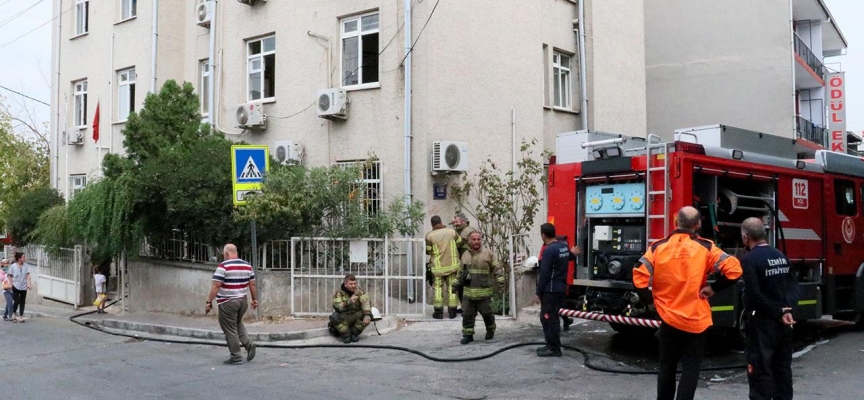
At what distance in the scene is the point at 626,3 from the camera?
20.0 m

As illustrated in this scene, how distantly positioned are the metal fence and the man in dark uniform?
12.3 ft

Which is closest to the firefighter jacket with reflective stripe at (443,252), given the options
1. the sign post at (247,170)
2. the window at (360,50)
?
the sign post at (247,170)

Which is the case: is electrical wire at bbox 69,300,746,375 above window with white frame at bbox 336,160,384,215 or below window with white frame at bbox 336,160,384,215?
below

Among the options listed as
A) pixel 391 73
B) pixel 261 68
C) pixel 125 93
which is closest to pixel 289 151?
pixel 261 68

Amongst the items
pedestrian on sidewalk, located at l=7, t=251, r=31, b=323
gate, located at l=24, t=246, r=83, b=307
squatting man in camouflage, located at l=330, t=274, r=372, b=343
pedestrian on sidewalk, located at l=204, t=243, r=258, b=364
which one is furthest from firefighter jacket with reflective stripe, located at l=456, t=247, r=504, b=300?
gate, located at l=24, t=246, r=83, b=307

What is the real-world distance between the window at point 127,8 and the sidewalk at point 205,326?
9514mm

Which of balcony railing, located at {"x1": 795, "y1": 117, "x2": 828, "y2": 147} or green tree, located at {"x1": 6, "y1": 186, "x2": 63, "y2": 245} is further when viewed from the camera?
balcony railing, located at {"x1": 795, "y1": 117, "x2": 828, "y2": 147}

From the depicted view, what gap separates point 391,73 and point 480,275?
230 inches

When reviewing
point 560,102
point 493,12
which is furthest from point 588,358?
point 560,102

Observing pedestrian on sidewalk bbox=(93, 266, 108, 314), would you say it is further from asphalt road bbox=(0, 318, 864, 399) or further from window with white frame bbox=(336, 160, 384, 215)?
window with white frame bbox=(336, 160, 384, 215)

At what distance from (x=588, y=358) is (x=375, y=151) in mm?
7136

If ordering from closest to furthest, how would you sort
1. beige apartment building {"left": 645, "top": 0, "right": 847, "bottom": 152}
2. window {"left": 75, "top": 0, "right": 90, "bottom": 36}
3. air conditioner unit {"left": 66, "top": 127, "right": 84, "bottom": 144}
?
air conditioner unit {"left": 66, "top": 127, "right": 84, "bottom": 144}
window {"left": 75, "top": 0, "right": 90, "bottom": 36}
beige apartment building {"left": 645, "top": 0, "right": 847, "bottom": 152}

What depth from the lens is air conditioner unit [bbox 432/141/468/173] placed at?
14.1 metres

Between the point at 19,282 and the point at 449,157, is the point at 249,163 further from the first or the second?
the point at 19,282
